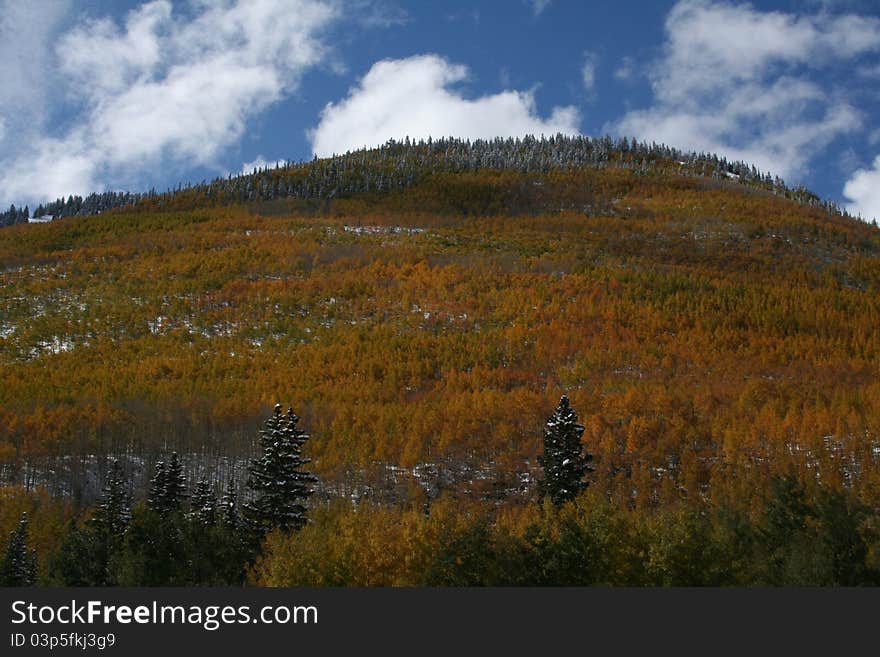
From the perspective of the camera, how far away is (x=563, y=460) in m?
62.0

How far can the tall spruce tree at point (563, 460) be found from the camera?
202 ft

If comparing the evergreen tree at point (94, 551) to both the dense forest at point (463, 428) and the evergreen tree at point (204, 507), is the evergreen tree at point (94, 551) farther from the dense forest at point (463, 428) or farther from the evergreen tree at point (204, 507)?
the evergreen tree at point (204, 507)

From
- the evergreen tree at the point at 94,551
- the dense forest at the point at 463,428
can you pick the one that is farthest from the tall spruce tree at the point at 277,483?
the evergreen tree at the point at 94,551

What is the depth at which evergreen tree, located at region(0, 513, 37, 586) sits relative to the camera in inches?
2138

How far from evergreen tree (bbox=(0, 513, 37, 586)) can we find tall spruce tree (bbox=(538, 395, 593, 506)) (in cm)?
4054

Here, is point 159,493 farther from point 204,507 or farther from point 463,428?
point 463,428

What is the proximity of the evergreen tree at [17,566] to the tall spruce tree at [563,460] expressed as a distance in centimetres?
4054

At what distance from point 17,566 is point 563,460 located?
139 feet

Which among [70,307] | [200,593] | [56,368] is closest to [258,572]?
[200,593]

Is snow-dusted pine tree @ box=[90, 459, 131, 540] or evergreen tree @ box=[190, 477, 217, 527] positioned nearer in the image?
evergreen tree @ box=[190, 477, 217, 527]

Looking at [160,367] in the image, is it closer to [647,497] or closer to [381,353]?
[381,353]

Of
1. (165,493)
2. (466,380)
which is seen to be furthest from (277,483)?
(466,380)

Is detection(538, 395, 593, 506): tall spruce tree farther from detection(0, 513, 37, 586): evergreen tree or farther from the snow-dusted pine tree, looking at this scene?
detection(0, 513, 37, 586): evergreen tree

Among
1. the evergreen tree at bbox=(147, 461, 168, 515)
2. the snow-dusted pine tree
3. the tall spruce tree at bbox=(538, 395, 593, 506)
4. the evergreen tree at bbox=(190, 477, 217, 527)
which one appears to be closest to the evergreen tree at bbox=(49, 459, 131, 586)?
the snow-dusted pine tree
